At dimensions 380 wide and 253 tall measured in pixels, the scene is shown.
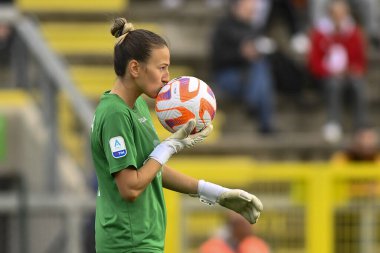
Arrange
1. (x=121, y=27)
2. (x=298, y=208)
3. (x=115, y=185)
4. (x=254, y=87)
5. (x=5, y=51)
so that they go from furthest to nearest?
(x=254, y=87), (x=5, y=51), (x=298, y=208), (x=121, y=27), (x=115, y=185)

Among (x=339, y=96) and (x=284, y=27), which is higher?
(x=284, y=27)

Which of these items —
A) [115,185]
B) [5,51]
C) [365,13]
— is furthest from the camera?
[365,13]

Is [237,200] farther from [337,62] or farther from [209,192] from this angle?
[337,62]

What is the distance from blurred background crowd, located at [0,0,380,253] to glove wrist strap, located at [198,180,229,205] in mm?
4083

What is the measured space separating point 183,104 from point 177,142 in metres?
0.18

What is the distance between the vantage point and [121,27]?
611 cm

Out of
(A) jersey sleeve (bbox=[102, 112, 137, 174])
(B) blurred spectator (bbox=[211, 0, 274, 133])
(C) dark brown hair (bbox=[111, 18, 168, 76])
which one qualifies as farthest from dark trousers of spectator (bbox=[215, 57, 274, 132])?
(A) jersey sleeve (bbox=[102, 112, 137, 174])

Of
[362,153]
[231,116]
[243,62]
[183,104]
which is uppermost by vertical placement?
[243,62]

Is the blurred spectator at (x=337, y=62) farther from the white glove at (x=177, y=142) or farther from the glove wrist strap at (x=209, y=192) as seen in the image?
the white glove at (x=177, y=142)

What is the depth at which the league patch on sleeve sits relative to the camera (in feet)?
19.1

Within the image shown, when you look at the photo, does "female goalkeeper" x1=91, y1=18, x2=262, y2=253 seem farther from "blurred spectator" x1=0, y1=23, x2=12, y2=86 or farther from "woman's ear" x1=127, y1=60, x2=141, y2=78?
"blurred spectator" x1=0, y1=23, x2=12, y2=86

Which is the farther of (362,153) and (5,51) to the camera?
(5,51)

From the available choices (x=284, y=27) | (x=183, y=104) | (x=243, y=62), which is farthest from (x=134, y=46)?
(x=284, y=27)

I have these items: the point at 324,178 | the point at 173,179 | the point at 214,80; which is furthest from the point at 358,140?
the point at 173,179
